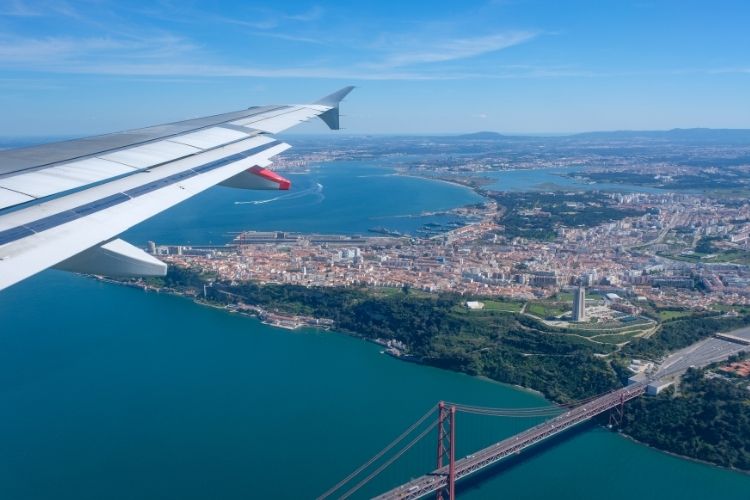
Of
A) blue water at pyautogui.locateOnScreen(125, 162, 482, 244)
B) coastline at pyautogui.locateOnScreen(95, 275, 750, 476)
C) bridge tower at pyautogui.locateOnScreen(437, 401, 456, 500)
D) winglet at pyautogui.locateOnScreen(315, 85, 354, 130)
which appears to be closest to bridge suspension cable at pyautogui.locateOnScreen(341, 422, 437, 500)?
bridge tower at pyautogui.locateOnScreen(437, 401, 456, 500)

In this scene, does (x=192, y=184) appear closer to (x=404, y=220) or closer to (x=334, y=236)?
(x=334, y=236)

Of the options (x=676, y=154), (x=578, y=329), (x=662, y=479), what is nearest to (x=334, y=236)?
(x=578, y=329)

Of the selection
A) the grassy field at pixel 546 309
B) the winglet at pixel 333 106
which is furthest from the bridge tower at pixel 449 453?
the grassy field at pixel 546 309

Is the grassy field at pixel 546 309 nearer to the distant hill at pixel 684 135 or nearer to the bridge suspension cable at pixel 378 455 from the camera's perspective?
the bridge suspension cable at pixel 378 455

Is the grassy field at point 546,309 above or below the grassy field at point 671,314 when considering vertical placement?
above

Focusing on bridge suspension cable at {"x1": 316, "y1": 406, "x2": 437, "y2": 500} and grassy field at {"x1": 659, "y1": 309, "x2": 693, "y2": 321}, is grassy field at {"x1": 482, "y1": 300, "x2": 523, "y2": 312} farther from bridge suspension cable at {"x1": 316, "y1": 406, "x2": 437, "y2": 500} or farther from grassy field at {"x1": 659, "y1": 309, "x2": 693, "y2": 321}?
bridge suspension cable at {"x1": 316, "y1": 406, "x2": 437, "y2": 500}

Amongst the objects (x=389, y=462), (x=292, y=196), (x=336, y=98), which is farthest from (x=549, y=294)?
(x=292, y=196)
